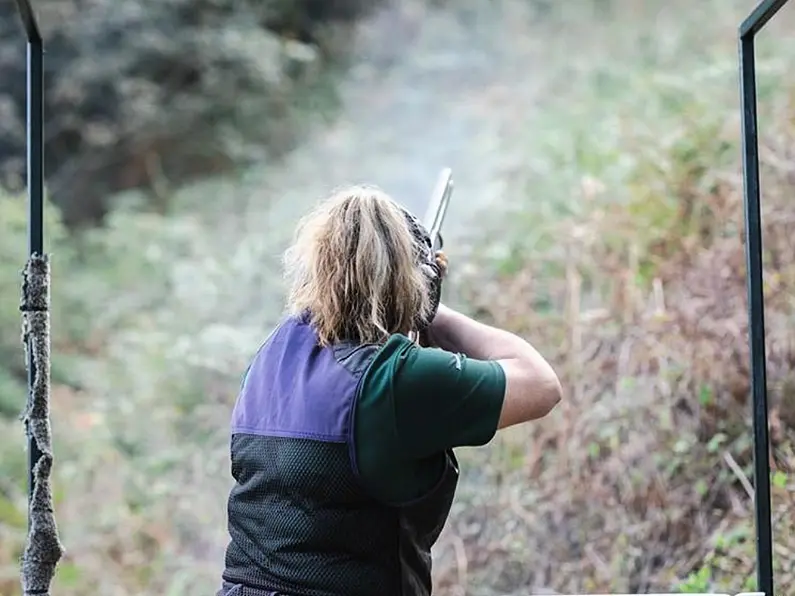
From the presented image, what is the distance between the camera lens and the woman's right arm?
3.97ft

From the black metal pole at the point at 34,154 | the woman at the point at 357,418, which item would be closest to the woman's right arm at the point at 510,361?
the woman at the point at 357,418

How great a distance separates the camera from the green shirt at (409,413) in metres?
1.13

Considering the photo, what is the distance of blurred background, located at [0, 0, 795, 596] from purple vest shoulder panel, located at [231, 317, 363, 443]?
139 cm

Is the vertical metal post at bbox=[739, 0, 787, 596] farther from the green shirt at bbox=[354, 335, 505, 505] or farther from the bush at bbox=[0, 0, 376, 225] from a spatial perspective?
the bush at bbox=[0, 0, 376, 225]

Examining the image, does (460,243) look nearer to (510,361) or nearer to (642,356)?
(642,356)

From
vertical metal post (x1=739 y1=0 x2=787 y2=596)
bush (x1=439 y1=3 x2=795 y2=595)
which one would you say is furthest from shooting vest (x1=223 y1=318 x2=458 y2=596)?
bush (x1=439 y1=3 x2=795 y2=595)

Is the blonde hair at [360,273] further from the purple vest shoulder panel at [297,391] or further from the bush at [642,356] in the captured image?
the bush at [642,356]

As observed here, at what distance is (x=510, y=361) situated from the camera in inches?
49.7

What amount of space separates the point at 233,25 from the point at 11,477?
5.55ft

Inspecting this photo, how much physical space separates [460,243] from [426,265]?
1523 mm

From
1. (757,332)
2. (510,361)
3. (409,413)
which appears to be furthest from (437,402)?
(757,332)

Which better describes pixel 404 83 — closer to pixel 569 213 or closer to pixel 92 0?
pixel 569 213

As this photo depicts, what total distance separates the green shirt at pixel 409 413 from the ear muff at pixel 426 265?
161 millimetres

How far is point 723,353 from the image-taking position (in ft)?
8.29
